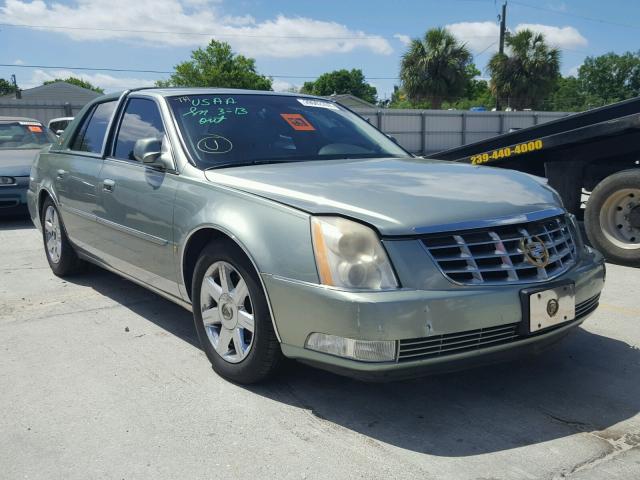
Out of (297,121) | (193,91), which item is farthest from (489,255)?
(193,91)

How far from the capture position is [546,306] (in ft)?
10.2

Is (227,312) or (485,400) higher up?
(227,312)

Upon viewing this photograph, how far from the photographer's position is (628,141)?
6504 mm

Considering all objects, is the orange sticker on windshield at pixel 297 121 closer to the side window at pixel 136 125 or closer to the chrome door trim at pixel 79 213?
the side window at pixel 136 125

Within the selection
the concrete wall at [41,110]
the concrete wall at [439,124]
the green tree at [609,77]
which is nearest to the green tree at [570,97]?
the green tree at [609,77]

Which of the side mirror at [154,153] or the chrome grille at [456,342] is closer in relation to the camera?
the chrome grille at [456,342]

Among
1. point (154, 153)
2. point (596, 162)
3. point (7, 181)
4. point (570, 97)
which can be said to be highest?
point (570, 97)

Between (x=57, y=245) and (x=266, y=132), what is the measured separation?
8.81 feet

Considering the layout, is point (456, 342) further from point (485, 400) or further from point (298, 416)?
point (298, 416)

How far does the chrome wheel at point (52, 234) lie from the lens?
5.86m

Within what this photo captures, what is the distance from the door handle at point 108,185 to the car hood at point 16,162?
5207 millimetres

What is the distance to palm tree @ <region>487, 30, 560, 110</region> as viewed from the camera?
42.1 m

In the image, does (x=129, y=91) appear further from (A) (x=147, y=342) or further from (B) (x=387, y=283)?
(B) (x=387, y=283)

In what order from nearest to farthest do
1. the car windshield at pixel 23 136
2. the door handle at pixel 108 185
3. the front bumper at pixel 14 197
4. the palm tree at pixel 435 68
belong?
1. the door handle at pixel 108 185
2. the front bumper at pixel 14 197
3. the car windshield at pixel 23 136
4. the palm tree at pixel 435 68
